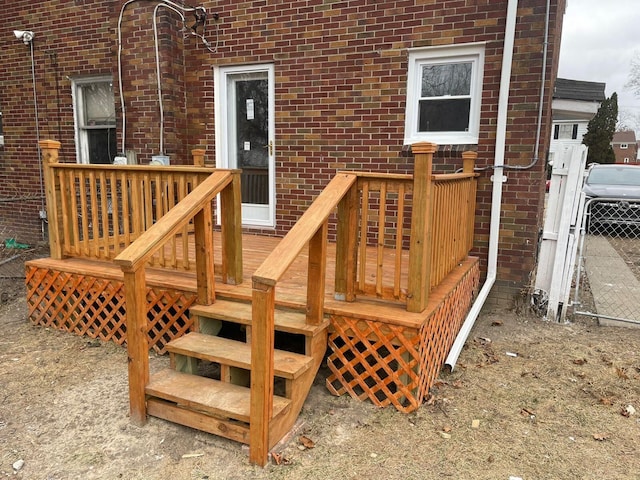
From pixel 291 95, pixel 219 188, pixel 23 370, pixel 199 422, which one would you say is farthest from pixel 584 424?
pixel 291 95

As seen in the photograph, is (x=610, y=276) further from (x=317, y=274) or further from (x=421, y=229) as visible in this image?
(x=317, y=274)

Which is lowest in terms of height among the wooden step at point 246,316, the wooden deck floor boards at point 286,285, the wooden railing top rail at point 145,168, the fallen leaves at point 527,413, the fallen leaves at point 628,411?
the fallen leaves at point 527,413

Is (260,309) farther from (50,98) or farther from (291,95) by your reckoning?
(50,98)

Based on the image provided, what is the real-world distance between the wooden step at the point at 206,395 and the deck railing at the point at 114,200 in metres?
1.14

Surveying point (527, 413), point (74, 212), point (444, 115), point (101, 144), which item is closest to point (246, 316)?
point (527, 413)

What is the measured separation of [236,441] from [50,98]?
260 inches

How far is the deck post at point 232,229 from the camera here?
354cm

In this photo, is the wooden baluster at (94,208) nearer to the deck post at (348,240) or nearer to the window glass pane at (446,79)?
the deck post at (348,240)

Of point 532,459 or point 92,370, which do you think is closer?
point 532,459

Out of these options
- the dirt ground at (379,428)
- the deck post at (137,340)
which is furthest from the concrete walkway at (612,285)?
the deck post at (137,340)

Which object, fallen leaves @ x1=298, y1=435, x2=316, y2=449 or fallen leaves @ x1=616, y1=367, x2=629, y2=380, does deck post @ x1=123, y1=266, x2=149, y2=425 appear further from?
fallen leaves @ x1=616, y1=367, x2=629, y2=380

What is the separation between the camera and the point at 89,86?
7023 mm

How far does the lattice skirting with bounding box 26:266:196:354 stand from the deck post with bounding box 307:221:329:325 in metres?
1.10

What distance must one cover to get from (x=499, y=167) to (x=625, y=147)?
70941mm
